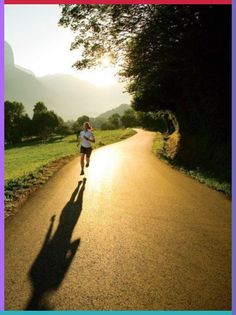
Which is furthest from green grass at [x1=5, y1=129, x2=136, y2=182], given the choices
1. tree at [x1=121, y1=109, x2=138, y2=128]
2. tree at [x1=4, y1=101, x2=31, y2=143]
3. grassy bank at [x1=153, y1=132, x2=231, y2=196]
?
tree at [x1=121, y1=109, x2=138, y2=128]

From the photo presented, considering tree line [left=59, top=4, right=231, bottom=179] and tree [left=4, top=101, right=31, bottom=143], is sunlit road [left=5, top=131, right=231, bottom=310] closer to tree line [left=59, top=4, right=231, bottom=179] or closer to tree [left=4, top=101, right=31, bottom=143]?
tree line [left=59, top=4, right=231, bottom=179]

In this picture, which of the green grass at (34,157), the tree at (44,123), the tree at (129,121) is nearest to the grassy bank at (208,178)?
the green grass at (34,157)

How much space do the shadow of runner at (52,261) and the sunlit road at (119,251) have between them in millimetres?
17

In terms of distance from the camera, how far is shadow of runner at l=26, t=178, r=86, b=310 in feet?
17.5

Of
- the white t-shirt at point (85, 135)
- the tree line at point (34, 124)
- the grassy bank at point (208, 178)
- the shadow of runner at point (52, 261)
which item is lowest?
the shadow of runner at point (52, 261)

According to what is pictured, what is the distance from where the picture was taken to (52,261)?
20.9 ft

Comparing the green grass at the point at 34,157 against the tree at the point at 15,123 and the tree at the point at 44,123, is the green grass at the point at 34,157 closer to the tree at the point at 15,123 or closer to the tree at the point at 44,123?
the tree at the point at 15,123

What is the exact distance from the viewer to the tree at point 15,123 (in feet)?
259

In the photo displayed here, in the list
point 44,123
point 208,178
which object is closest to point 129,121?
point 44,123

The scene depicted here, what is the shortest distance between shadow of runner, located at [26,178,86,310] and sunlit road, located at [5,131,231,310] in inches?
0.7

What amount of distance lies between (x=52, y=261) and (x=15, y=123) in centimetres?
8146

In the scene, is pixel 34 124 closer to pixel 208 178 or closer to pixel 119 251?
pixel 208 178

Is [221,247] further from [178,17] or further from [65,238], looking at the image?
[178,17]

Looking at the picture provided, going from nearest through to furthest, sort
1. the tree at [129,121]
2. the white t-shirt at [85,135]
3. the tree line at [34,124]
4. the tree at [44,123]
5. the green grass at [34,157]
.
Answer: the white t-shirt at [85,135], the green grass at [34,157], the tree line at [34,124], the tree at [44,123], the tree at [129,121]
